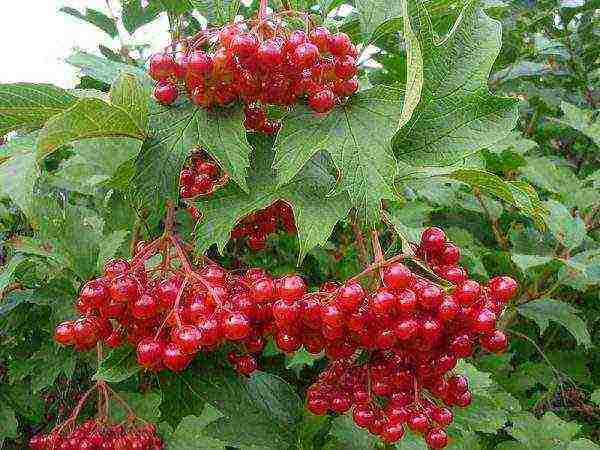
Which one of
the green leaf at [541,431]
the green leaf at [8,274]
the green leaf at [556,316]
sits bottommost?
the green leaf at [541,431]

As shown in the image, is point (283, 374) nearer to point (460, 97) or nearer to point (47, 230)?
point (47, 230)

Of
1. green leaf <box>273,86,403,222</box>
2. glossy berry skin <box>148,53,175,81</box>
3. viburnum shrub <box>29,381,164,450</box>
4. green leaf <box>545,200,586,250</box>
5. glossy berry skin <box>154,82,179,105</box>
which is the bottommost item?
green leaf <box>545,200,586,250</box>

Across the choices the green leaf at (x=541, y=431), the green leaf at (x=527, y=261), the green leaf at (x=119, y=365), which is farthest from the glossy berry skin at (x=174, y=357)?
the green leaf at (x=541, y=431)

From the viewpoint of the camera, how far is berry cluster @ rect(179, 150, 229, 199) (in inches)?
47.5

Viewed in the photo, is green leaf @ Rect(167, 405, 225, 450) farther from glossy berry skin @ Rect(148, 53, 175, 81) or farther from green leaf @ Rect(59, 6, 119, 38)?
green leaf @ Rect(59, 6, 119, 38)

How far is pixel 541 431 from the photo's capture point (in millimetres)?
1845

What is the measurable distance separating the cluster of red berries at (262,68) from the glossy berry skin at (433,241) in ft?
0.81

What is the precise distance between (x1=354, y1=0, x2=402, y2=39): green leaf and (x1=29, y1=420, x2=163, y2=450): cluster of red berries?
814mm

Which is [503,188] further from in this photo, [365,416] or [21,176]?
[21,176]

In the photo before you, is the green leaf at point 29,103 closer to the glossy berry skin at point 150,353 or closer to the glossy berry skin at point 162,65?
the glossy berry skin at point 162,65

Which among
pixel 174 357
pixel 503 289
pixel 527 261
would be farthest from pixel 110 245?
pixel 527 261

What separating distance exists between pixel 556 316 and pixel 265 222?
101 cm

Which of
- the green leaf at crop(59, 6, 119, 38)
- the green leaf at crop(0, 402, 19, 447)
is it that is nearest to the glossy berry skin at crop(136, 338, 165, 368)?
the green leaf at crop(0, 402, 19, 447)

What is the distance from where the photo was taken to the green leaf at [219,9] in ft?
3.82
